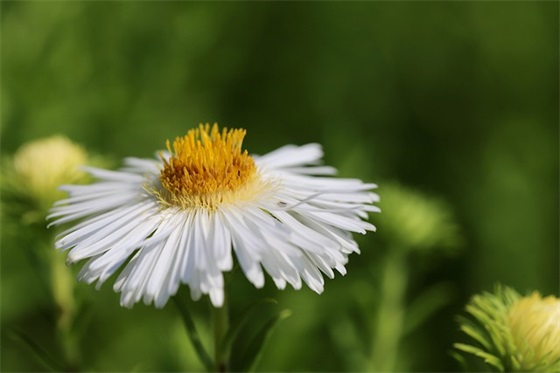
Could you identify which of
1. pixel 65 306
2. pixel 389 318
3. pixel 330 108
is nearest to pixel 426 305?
pixel 389 318

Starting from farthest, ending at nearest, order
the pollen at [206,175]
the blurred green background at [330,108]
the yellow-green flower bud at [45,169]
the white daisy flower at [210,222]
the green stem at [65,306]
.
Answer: the blurred green background at [330,108], the yellow-green flower bud at [45,169], the green stem at [65,306], the pollen at [206,175], the white daisy flower at [210,222]

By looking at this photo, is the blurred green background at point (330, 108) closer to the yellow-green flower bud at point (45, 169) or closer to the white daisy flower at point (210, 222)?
the yellow-green flower bud at point (45, 169)

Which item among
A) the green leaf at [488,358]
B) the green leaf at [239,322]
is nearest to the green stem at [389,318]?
the green leaf at [488,358]

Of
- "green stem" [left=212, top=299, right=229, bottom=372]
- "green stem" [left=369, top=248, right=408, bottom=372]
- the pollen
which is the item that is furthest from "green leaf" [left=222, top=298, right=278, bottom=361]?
"green stem" [left=369, top=248, right=408, bottom=372]

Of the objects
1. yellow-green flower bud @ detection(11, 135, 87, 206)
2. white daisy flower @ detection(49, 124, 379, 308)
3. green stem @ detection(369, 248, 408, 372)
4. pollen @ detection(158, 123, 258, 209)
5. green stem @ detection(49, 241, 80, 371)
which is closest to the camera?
white daisy flower @ detection(49, 124, 379, 308)

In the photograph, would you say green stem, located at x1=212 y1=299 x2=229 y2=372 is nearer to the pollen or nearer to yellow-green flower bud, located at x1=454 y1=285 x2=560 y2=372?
the pollen

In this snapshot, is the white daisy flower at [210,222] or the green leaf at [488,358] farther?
the green leaf at [488,358]
